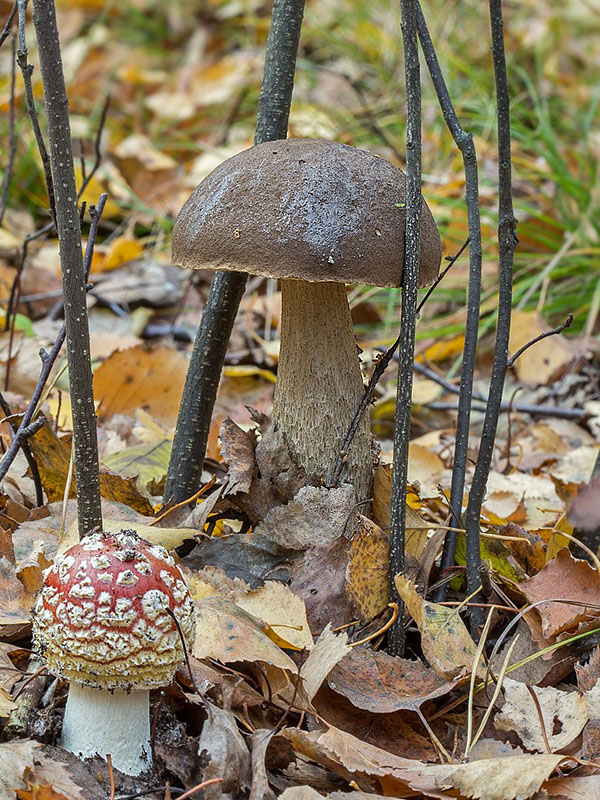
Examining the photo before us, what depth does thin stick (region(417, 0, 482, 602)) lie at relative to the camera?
1.86 metres

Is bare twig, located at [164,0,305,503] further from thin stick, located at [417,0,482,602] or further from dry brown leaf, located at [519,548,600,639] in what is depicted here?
dry brown leaf, located at [519,548,600,639]

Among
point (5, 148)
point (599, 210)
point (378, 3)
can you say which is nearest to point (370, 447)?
point (599, 210)

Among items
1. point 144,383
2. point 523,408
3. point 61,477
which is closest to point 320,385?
point 61,477

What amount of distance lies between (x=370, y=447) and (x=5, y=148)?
13.9 feet

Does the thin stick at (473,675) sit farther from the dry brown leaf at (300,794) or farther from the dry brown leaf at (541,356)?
the dry brown leaf at (541,356)

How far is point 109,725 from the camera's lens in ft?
5.23

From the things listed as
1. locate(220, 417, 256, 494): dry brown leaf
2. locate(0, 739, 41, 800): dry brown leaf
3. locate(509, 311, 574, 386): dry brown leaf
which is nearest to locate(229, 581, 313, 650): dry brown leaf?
locate(220, 417, 256, 494): dry brown leaf

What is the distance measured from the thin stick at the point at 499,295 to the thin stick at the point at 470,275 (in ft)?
0.17

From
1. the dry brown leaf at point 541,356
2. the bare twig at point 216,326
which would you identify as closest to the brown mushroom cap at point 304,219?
the bare twig at point 216,326

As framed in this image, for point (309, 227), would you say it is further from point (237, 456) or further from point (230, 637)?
point (230, 637)

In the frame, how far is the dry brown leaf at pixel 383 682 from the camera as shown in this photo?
177cm

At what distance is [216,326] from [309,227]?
1.64ft

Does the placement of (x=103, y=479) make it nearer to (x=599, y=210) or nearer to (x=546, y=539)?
(x=546, y=539)

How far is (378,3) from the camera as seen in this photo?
275 inches
